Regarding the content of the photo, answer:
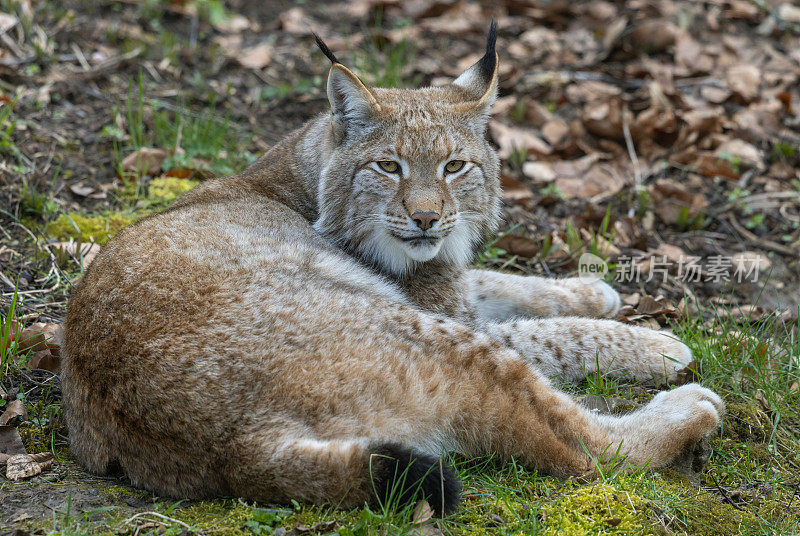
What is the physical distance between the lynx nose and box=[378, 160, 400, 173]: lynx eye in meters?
0.33

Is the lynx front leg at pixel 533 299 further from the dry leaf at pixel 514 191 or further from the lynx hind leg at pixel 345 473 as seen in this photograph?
the lynx hind leg at pixel 345 473

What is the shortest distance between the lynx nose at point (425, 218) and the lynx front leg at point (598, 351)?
72 cm

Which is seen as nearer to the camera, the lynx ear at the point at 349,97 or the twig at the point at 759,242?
the lynx ear at the point at 349,97

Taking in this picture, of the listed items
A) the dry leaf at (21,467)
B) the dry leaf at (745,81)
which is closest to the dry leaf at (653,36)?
the dry leaf at (745,81)

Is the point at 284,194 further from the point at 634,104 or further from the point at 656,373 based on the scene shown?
the point at 634,104

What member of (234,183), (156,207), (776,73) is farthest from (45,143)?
(776,73)

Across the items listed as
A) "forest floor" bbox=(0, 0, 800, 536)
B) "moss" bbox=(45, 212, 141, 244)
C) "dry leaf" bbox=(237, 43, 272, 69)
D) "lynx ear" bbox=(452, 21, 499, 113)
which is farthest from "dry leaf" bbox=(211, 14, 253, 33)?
"lynx ear" bbox=(452, 21, 499, 113)

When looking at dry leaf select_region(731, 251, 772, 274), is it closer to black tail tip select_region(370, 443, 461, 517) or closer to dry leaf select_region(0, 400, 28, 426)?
black tail tip select_region(370, 443, 461, 517)

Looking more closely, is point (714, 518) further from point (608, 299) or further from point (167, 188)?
point (167, 188)

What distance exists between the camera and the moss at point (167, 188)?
17.4 ft

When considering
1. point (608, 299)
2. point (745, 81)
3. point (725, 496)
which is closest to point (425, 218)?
point (608, 299)

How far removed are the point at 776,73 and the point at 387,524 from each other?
713 cm

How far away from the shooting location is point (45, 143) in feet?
18.6

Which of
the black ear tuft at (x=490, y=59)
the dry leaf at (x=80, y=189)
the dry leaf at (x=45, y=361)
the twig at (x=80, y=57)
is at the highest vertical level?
the black ear tuft at (x=490, y=59)
